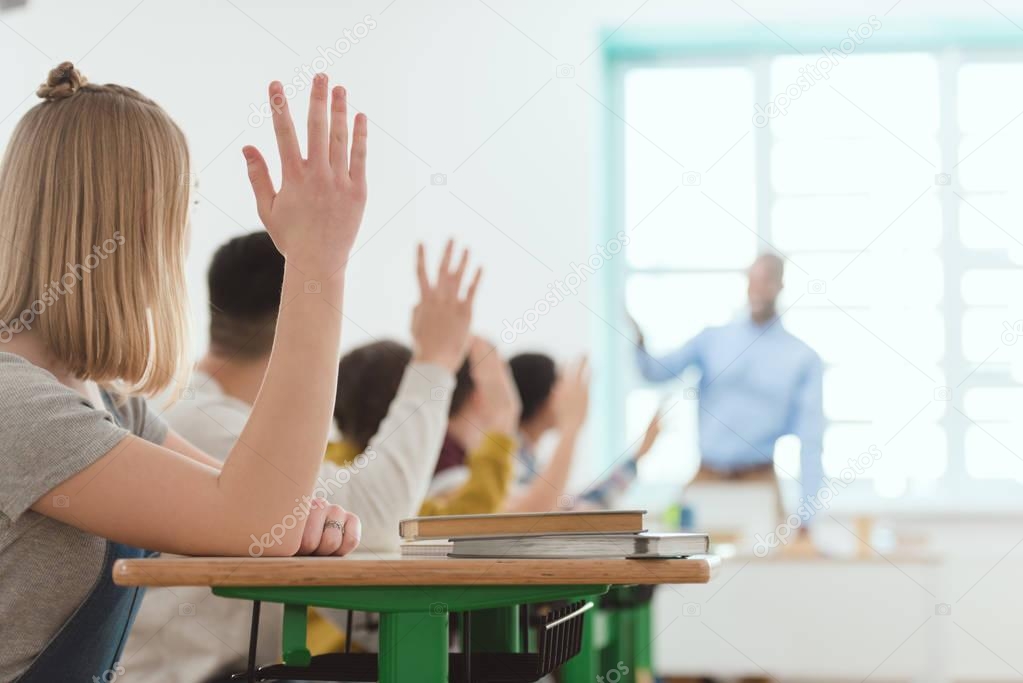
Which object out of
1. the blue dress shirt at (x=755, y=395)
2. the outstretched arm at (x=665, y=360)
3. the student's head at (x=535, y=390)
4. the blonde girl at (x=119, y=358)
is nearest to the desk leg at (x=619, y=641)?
the student's head at (x=535, y=390)

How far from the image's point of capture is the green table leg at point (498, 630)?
48.2 inches

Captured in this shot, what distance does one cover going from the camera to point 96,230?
1056 millimetres

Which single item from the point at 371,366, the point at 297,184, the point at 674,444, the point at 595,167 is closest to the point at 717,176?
the point at 595,167

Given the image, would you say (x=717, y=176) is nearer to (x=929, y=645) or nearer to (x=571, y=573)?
(x=929, y=645)

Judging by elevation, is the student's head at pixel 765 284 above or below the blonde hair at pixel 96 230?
above

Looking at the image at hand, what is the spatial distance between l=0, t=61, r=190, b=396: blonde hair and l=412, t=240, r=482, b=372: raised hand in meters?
0.61

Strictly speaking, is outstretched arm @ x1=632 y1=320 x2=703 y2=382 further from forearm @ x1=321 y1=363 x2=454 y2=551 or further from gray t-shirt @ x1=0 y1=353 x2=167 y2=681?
gray t-shirt @ x1=0 y1=353 x2=167 y2=681

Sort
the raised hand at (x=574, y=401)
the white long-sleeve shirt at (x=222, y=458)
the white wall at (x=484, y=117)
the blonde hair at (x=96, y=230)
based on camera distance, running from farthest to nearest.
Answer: the white wall at (x=484, y=117) → the raised hand at (x=574, y=401) → the white long-sleeve shirt at (x=222, y=458) → the blonde hair at (x=96, y=230)

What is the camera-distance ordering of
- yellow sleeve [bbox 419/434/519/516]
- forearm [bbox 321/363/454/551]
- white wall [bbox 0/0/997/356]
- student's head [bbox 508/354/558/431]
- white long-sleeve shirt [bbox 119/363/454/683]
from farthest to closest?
white wall [bbox 0/0/997/356] < student's head [bbox 508/354/558/431] < yellow sleeve [bbox 419/434/519/516] < forearm [bbox 321/363/454/551] < white long-sleeve shirt [bbox 119/363/454/683]

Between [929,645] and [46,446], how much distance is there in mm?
4197

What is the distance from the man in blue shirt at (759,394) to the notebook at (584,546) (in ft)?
14.1

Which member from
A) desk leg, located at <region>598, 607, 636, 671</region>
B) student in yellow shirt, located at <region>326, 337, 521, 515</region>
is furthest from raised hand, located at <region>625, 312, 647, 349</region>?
student in yellow shirt, located at <region>326, 337, 521, 515</region>

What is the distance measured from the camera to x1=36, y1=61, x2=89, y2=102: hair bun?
109cm

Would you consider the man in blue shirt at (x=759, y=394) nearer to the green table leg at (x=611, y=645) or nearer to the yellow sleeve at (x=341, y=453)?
the green table leg at (x=611, y=645)
